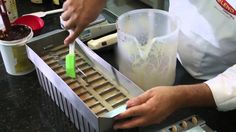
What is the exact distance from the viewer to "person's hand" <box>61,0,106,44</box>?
86 centimetres

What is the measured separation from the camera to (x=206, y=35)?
0.91 m

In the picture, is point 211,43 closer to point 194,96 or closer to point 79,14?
point 194,96

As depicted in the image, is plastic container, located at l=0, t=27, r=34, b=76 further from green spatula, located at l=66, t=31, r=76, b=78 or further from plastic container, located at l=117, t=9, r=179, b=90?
plastic container, located at l=117, t=9, r=179, b=90

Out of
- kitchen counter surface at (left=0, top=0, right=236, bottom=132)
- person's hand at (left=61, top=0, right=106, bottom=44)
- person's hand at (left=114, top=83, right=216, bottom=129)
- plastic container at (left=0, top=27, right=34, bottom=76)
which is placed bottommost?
kitchen counter surface at (left=0, top=0, right=236, bottom=132)

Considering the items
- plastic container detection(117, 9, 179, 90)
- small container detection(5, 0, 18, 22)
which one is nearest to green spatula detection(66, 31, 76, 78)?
plastic container detection(117, 9, 179, 90)

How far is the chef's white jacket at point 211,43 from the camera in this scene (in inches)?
31.3

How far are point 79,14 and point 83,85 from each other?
0.58 ft

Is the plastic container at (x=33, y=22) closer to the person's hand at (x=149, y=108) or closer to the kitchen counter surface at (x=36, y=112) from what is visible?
the kitchen counter surface at (x=36, y=112)

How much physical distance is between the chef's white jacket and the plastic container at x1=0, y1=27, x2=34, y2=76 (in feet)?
1.38

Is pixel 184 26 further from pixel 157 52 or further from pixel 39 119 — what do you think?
pixel 39 119

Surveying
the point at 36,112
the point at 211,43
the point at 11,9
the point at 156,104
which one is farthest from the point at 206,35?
the point at 11,9

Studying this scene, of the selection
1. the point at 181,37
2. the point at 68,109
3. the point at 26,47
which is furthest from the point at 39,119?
the point at 181,37

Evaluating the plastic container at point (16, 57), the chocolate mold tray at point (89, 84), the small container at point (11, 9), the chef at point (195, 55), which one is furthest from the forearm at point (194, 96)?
the small container at point (11, 9)

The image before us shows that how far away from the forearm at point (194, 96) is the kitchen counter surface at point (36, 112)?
0.04 meters
